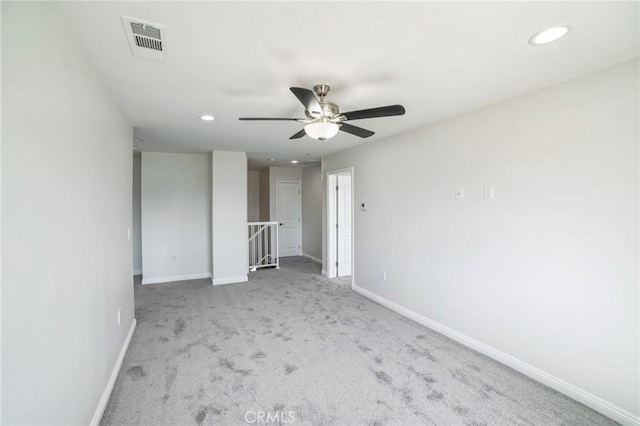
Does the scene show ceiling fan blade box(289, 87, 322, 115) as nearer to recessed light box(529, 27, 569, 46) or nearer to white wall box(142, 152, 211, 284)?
recessed light box(529, 27, 569, 46)

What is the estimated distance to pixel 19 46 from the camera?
108 cm

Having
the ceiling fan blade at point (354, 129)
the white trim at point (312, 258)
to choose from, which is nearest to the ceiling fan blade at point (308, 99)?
the ceiling fan blade at point (354, 129)

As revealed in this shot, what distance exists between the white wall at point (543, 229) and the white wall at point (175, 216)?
13.2 ft

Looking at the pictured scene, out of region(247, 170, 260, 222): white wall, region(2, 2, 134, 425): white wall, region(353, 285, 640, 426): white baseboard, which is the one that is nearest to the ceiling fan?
region(2, 2, 134, 425): white wall

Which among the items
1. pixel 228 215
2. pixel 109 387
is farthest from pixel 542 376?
pixel 228 215

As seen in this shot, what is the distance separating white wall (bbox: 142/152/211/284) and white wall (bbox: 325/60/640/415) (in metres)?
4.04

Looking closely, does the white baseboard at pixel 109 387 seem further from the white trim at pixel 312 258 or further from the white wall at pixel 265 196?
the white wall at pixel 265 196

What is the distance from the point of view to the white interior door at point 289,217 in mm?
8023


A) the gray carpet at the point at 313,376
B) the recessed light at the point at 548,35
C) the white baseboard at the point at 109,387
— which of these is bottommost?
the gray carpet at the point at 313,376

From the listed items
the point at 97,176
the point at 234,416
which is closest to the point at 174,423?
the point at 234,416

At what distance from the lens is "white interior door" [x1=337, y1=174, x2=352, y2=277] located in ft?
18.6

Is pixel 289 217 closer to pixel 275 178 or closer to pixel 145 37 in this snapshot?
pixel 275 178

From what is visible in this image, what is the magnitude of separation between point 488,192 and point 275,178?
5.87 metres

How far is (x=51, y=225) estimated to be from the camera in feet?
4.38
